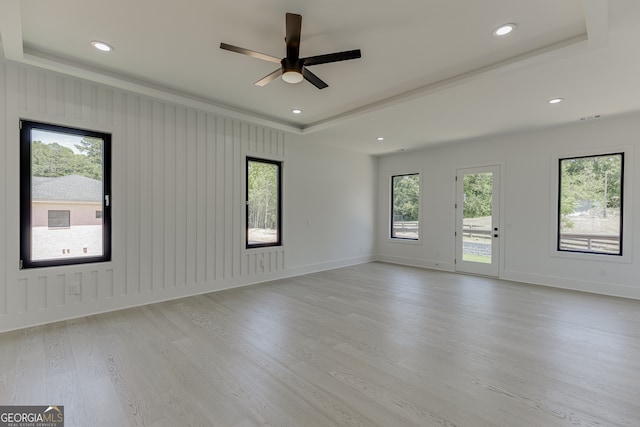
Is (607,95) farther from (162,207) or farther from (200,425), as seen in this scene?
(162,207)

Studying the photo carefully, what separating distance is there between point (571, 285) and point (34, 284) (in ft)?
25.3

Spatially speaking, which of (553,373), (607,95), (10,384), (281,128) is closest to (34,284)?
(10,384)

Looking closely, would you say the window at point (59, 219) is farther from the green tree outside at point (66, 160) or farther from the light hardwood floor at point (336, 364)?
the light hardwood floor at point (336, 364)

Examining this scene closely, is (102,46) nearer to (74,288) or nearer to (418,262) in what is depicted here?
(74,288)

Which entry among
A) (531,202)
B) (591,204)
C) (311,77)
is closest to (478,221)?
(531,202)

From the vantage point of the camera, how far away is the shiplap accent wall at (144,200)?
3.19 m

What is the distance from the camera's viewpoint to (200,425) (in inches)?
70.6

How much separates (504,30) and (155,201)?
448 centimetres

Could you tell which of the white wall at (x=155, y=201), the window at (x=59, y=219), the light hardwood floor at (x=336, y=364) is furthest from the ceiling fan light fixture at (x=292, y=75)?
the window at (x=59, y=219)

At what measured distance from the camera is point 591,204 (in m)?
4.94

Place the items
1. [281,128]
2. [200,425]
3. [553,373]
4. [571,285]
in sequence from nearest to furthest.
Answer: [200,425] < [553,373] < [571,285] < [281,128]

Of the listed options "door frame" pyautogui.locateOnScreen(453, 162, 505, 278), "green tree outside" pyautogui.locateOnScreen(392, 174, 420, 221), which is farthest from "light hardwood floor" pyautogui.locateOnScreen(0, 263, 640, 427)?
"green tree outside" pyautogui.locateOnScreen(392, 174, 420, 221)

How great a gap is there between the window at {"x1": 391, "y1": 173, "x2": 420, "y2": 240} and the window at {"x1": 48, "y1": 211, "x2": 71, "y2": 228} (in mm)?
6486

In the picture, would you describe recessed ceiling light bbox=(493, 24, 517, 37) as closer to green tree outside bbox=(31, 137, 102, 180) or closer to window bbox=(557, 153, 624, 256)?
window bbox=(557, 153, 624, 256)
